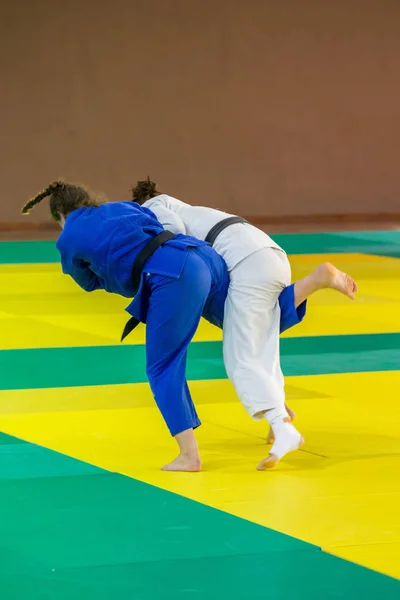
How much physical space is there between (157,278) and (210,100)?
1364 cm

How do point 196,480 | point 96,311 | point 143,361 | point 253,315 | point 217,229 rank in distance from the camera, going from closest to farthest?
1. point 196,480
2. point 253,315
3. point 217,229
4. point 143,361
5. point 96,311

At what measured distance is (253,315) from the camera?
509 centimetres

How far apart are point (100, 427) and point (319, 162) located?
538 inches

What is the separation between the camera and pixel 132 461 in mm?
5168

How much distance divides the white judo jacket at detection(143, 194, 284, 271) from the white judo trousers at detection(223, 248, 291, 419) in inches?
2.1

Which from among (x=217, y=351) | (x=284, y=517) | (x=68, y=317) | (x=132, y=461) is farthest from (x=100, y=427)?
(x=68, y=317)

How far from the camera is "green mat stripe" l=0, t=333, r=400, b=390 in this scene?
279 inches

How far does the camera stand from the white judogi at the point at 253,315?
5.02 meters

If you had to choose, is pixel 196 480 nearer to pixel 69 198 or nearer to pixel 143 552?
pixel 143 552

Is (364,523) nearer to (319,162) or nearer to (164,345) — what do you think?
(164,345)

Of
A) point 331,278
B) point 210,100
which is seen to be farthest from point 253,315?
point 210,100

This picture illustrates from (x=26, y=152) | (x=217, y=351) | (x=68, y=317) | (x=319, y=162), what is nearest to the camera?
(x=217, y=351)

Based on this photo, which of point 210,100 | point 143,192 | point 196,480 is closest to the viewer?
point 196,480

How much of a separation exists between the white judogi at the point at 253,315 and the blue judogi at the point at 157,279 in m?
0.19
